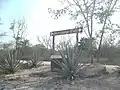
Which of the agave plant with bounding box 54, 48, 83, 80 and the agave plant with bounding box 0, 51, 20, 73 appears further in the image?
the agave plant with bounding box 0, 51, 20, 73

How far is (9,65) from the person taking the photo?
13742mm

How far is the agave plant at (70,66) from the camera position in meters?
9.71

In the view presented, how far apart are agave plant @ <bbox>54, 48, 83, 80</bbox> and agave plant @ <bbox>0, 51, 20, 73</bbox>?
4867 millimetres

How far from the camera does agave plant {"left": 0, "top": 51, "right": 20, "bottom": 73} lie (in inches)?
Result: 538

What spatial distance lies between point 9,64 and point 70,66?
5.55m

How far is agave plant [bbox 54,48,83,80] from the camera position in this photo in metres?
9.71

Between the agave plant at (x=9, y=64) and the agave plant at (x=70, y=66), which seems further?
the agave plant at (x=9, y=64)

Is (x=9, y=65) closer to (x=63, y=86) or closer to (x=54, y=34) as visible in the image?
(x=54, y=34)

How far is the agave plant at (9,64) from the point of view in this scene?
13656mm

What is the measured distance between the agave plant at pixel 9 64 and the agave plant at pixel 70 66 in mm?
4867

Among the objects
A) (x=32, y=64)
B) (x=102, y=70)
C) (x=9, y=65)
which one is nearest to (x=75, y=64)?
(x=102, y=70)

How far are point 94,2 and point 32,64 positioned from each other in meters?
7.35

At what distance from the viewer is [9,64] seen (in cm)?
1379

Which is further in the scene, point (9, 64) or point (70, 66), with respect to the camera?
point (9, 64)
